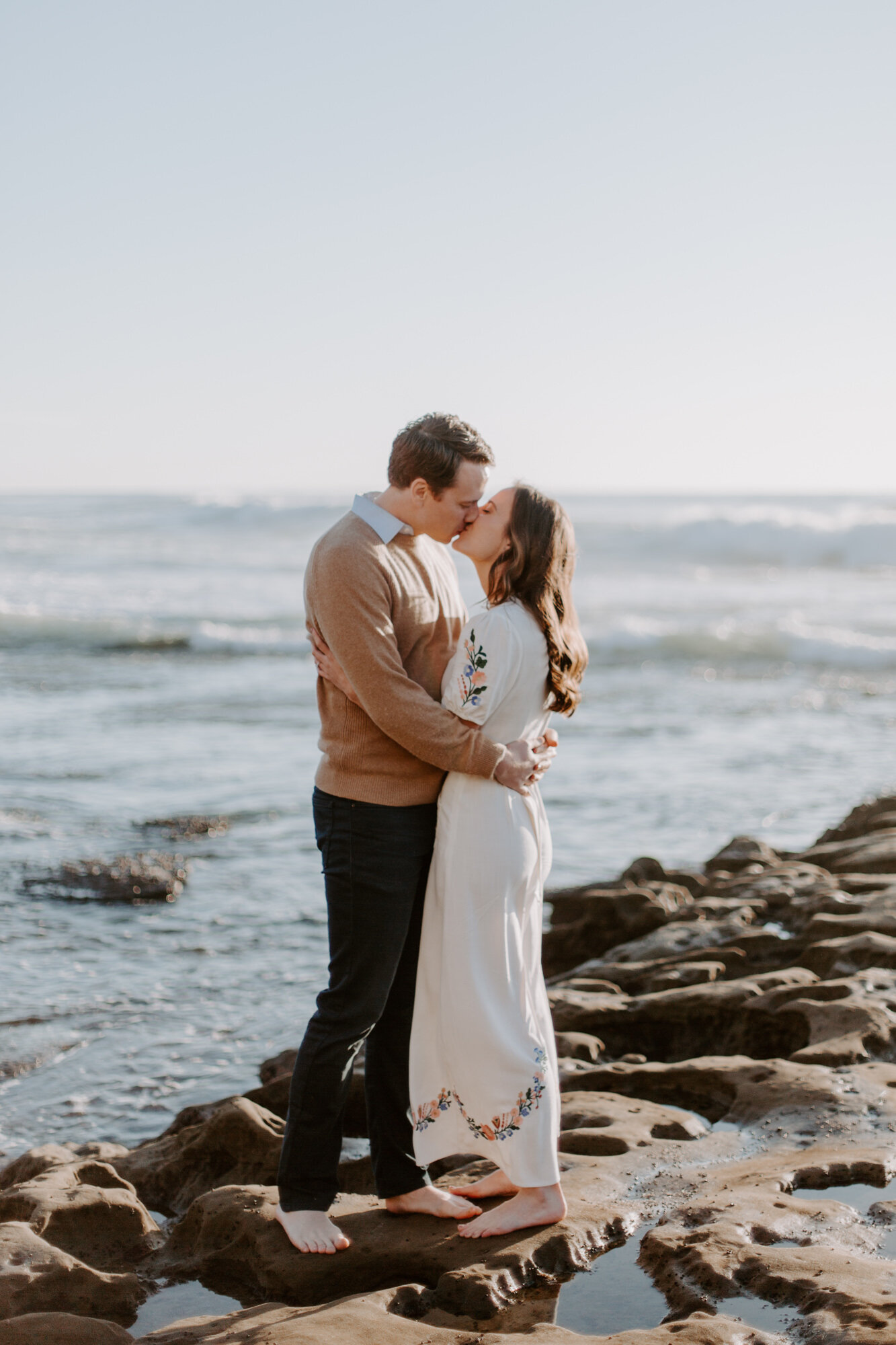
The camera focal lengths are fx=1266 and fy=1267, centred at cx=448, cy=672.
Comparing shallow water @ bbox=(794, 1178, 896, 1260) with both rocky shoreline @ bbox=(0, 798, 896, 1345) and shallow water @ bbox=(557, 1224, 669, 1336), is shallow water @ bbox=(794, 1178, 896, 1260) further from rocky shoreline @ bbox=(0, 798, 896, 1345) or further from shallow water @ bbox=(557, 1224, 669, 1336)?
shallow water @ bbox=(557, 1224, 669, 1336)

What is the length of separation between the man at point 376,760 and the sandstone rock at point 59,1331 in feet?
1.75

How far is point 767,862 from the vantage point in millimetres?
7816

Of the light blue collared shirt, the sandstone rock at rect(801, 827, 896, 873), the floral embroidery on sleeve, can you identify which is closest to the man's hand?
the floral embroidery on sleeve

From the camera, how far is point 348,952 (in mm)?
3178

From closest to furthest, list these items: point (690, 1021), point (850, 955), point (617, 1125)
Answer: point (617, 1125) < point (690, 1021) < point (850, 955)

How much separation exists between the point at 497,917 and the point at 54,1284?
1.37 m

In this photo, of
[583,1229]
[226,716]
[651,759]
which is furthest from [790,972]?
[226,716]

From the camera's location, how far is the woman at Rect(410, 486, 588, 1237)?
318cm

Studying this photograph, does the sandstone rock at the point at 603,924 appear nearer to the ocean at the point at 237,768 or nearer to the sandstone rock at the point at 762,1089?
the ocean at the point at 237,768

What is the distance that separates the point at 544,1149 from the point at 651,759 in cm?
868

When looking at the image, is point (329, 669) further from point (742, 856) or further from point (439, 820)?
point (742, 856)

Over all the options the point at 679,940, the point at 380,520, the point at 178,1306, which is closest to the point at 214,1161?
the point at 178,1306

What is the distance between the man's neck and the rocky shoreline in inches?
71.7

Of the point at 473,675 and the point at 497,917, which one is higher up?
the point at 473,675
